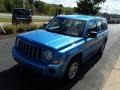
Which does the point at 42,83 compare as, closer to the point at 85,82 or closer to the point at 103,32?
the point at 85,82

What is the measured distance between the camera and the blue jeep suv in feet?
20.2

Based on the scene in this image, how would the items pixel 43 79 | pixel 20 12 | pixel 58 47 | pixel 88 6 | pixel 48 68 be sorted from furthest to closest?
pixel 88 6
pixel 20 12
pixel 43 79
pixel 58 47
pixel 48 68

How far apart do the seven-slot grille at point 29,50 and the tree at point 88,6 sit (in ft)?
86.3

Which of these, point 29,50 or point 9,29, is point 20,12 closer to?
point 9,29

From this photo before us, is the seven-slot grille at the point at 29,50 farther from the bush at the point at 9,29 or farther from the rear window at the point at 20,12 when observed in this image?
the rear window at the point at 20,12

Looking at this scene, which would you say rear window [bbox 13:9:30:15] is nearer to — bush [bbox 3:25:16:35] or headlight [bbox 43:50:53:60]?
bush [bbox 3:25:16:35]

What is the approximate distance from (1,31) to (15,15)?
8.37 m

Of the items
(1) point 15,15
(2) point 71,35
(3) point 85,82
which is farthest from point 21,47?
(1) point 15,15

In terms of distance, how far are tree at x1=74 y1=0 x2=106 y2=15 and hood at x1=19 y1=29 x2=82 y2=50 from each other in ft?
83.6

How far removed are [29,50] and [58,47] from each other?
30.9 inches

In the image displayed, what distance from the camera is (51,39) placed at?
670 cm

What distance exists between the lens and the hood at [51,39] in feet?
20.9

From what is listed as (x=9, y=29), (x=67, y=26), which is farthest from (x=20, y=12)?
(x=67, y=26)

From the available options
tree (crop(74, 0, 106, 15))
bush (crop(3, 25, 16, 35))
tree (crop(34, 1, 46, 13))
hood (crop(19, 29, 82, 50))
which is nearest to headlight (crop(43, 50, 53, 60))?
hood (crop(19, 29, 82, 50))
